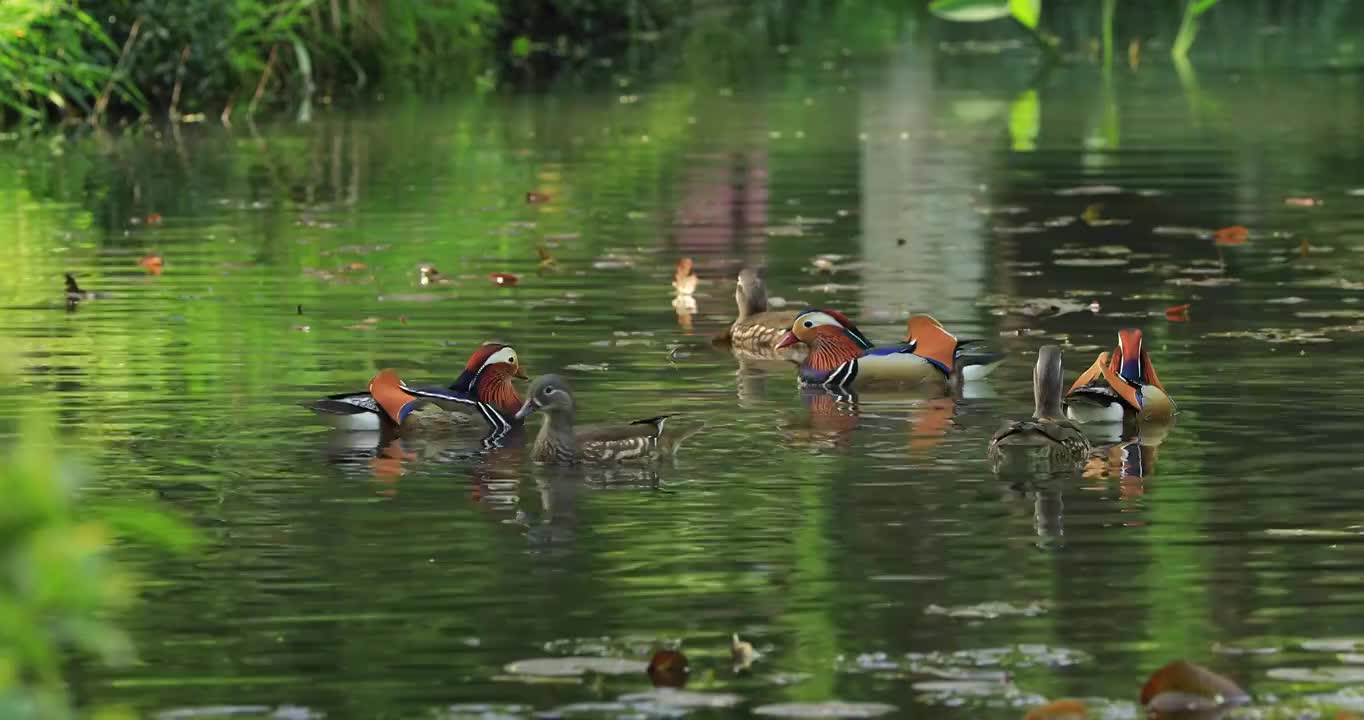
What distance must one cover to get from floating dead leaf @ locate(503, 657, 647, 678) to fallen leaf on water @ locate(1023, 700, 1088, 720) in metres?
1.15

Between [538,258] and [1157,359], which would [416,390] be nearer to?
[1157,359]

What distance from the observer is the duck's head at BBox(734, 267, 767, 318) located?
47.1ft

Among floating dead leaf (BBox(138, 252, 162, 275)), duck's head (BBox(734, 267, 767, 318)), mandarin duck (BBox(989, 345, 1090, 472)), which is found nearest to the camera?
mandarin duck (BBox(989, 345, 1090, 472))

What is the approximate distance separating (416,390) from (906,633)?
4183 millimetres

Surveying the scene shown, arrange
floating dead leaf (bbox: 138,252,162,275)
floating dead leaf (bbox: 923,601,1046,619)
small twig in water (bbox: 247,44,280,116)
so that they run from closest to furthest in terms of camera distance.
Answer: floating dead leaf (bbox: 923,601,1046,619) → floating dead leaf (bbox: 138,252,162,275) → small twig in water (bbox: 247,44,280,116)

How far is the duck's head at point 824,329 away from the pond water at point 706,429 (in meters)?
0.37

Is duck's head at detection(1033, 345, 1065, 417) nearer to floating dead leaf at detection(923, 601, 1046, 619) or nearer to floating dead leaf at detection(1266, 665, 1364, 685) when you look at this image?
floating dead leaf at detection(923, 601, 1046, 619)

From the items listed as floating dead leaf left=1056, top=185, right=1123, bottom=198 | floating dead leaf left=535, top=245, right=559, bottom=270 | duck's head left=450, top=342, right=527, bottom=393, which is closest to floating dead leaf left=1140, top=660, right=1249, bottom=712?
duck's head left=450, top=342, right=527, bottom=393

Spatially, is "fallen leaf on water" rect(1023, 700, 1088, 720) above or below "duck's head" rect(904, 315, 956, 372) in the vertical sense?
below

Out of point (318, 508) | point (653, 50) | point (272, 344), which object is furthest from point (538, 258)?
point (653, 50)

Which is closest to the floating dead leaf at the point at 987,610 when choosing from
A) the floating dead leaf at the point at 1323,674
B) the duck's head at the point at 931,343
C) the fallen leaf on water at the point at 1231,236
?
the floating dead leaf at the point at 1323,674

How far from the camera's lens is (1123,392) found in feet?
36.2

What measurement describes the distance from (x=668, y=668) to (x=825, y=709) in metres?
0.53

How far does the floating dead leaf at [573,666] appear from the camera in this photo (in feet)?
22.1
